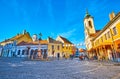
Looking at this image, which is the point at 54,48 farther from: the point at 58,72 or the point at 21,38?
the point at 58,72

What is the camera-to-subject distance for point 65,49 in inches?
1911

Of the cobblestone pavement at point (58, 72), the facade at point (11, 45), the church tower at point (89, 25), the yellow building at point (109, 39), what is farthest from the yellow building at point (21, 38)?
the cobblestone pavement at point (58, 72)

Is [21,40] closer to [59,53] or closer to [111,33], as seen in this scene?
[59,53]

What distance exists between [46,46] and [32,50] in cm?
541

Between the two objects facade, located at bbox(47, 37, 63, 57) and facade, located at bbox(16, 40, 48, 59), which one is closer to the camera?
facade, located at bbox(16, 40, 48, 59)

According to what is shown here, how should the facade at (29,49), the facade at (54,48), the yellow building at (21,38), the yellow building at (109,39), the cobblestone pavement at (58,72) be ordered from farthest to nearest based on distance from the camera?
the yellow building at (21,38)
the facade at (54,48)
the facade at (29,49)
the yellow building at (109,39)
the cobblestone pavement at (58,72)

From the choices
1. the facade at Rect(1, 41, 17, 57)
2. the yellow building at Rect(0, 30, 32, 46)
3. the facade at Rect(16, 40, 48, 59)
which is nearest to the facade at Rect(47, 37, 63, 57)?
the facade at Rect(16, 40, 48, 59)

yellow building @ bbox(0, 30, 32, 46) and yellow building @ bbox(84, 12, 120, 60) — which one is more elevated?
yellow building @ bbox(0, 30, 32, 46)

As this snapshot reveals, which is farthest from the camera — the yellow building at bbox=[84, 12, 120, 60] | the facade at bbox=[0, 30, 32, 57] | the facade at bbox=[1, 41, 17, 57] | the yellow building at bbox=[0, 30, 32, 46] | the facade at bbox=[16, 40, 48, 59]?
the yellow building at bbox=[0, 30, 32, 46]

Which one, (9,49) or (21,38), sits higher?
(21,38)

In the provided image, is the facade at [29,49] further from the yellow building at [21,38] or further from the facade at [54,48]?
the yellow building at [21,38]

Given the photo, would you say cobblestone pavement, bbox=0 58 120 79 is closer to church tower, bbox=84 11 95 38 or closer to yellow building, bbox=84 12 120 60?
yellow building, bbox=84 12 120 60

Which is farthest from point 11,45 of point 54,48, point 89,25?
point 89,25

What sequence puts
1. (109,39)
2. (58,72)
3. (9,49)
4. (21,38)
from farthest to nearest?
(21,38)
(9,49)
(109,39)
(58,72)
